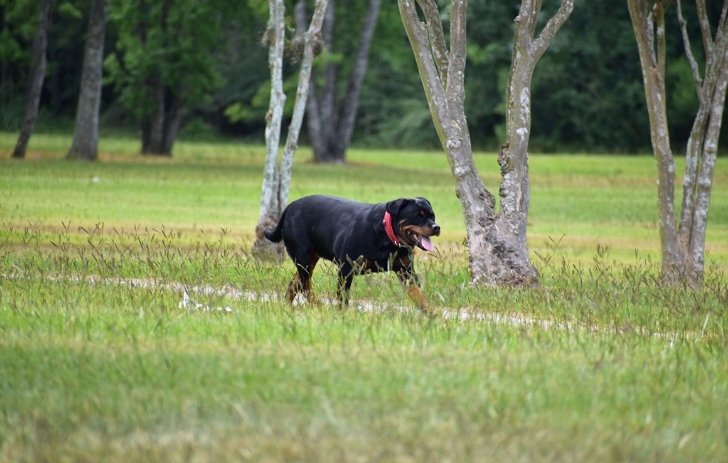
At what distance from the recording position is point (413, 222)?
33.9 ft

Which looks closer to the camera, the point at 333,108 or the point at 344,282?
the point at 344,282

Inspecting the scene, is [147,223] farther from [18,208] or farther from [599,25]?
[599,25]

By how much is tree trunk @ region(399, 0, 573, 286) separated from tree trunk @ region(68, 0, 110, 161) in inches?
1011

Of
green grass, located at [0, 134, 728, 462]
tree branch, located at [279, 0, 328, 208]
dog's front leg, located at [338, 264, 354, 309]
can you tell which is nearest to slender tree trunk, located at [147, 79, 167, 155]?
tree branch, located at [279, 0, 328, 208]

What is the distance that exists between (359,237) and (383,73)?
69.6 meters

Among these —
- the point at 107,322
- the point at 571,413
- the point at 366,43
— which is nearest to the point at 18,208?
the point at 107,322

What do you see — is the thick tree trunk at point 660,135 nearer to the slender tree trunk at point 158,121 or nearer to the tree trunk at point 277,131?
the tree trunk at point 277,131

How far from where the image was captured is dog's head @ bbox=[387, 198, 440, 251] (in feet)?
33.7

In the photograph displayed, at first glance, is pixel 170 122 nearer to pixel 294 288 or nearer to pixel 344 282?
pixel 294 288

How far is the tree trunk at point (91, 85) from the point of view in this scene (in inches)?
1500

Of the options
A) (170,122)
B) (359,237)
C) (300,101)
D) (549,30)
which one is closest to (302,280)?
(359,237)

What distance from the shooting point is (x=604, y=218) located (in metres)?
26.4

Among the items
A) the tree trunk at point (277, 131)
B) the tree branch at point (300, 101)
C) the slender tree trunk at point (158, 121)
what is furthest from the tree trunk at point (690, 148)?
the slender tree trunk at point (158, 121)

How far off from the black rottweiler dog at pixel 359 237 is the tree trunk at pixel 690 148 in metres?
5.28
